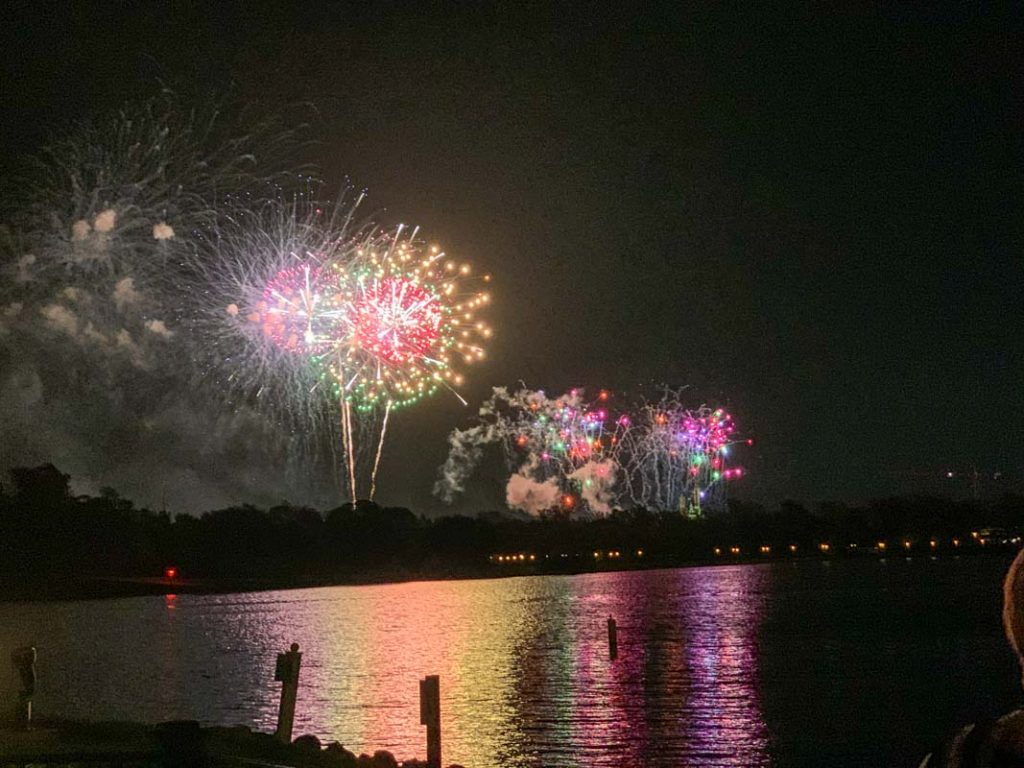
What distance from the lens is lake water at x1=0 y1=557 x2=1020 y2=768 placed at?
73.5 ft

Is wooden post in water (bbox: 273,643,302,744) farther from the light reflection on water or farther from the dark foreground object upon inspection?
the light reflection on water

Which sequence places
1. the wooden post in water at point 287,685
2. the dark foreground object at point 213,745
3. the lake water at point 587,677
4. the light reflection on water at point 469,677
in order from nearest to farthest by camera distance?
the dark foreground object at point 213,745 → the wooden post in water at point 287,685 → the lake water at point 587,677 → the light reflection on water at point 469,677

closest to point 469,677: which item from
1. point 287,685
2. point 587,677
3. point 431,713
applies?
point 587,677

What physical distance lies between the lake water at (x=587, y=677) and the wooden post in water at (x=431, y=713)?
150 inches

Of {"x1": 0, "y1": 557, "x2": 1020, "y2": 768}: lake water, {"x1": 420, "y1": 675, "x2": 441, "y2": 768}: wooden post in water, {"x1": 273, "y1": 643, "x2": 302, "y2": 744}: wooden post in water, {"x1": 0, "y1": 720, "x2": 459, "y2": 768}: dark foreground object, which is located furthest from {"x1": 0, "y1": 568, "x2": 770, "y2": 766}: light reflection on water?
{"x1": 0, "y1": 720, "x2": 459, "y2": 768}: dark foreground object

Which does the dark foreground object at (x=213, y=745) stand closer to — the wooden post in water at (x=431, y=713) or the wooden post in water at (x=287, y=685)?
the wooden post in water at (x=431, y=713)

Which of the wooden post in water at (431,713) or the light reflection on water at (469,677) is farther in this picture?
the light reflection on water at (469,677)

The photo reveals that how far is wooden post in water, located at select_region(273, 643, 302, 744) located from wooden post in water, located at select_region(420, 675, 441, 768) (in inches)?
113

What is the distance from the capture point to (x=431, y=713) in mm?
15828

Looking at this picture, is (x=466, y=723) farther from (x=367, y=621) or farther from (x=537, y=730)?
(x=367, y=621)

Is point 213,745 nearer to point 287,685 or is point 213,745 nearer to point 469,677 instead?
point 287,685

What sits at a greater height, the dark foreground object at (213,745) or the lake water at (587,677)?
the dark foreground object at (213,745)

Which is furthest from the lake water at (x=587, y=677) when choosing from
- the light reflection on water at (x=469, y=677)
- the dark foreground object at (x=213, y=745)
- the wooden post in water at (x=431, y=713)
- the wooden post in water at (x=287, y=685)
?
the dark foreground object at (x=213, y=745)

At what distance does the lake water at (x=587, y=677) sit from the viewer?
22.4m
